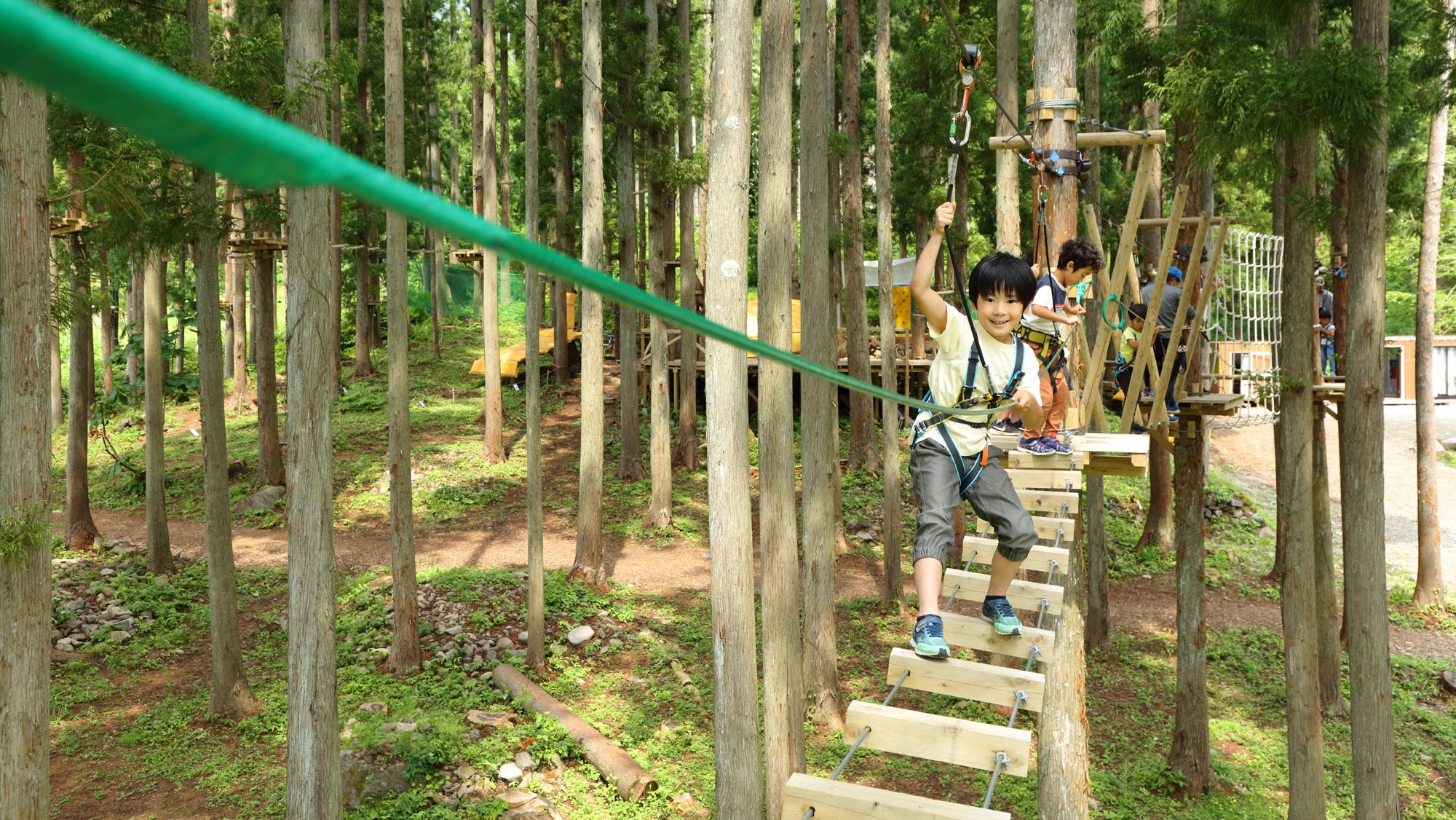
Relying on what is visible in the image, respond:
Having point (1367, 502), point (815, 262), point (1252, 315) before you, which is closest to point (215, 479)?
point (815, 262)

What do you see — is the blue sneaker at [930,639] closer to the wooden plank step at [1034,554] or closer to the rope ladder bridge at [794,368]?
the rope ladder bridge at [794,368]

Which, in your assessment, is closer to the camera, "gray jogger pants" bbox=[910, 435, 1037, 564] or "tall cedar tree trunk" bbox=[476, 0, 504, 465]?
"gray jogger pants" bbox=[910, 435, 1037, 564]

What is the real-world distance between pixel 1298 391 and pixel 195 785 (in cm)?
983

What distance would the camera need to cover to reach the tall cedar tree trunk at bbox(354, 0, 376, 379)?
64.4ft

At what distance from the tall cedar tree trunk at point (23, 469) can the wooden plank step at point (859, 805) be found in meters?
4.68

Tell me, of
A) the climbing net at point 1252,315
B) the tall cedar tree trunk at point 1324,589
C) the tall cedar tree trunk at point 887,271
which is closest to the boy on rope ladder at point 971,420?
the climbing net at point 1252,315

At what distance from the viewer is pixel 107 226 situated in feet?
29.5

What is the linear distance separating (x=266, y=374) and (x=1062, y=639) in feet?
41.9

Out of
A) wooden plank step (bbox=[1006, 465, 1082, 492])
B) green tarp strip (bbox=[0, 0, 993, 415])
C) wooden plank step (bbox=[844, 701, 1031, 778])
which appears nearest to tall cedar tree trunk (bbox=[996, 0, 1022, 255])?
wooden plank step (bbox=[1006, 465, 1082, 492])

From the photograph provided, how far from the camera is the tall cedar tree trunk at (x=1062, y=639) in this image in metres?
5.66

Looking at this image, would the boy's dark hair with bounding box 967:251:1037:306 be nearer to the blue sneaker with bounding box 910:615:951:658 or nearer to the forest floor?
the blue sneaker with bounding box 910:615:951:658

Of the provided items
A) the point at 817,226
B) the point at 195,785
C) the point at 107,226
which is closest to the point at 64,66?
the point at 817,226

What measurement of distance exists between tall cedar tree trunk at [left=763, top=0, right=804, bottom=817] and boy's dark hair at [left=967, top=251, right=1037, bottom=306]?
2.97m

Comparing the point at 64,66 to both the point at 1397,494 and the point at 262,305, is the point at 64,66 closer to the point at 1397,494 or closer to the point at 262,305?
the point at 262,305
